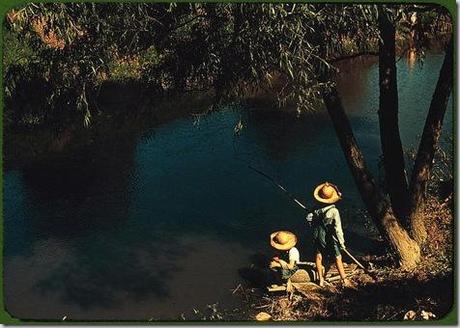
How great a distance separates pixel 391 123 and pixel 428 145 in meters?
0.71

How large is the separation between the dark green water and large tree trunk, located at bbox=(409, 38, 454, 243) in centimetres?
114

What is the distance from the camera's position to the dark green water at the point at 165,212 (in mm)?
9672

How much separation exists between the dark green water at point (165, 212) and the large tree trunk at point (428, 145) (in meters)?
1.14

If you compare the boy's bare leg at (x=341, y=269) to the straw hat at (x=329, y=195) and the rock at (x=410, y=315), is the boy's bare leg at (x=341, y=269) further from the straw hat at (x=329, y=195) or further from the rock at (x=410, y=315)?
the rock at (x=410, y=315)

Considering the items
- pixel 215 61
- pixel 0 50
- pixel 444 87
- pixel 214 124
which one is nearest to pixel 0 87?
pixel 0 50

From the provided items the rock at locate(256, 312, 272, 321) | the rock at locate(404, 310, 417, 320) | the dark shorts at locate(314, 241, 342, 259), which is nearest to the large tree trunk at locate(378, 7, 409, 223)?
the dark shorts at locate(314, 241, 342, 259)

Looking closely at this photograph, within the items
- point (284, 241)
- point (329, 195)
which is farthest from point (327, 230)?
point (284, 241)

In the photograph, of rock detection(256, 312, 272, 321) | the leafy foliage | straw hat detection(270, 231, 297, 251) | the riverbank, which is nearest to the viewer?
the leafy foliage

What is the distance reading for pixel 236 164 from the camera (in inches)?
593

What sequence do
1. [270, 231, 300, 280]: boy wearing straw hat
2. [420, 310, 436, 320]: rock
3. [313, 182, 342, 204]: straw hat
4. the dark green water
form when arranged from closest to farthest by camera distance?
[420, 310, 436, 320]: rock
[270, 231, 300, 280]: boy wearing straw hat
[313, 182, 342, 204]: straw hat
the dark green water

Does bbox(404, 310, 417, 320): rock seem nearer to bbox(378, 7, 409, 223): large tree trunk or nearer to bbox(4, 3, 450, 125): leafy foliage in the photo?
bbox(378, 7, 409, 223): large tree trunk

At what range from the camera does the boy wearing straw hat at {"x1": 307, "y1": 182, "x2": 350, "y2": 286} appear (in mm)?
8852

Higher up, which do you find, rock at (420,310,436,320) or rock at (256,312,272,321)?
rock at (420,310,436,320)

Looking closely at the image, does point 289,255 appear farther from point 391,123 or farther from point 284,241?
point 391,123
